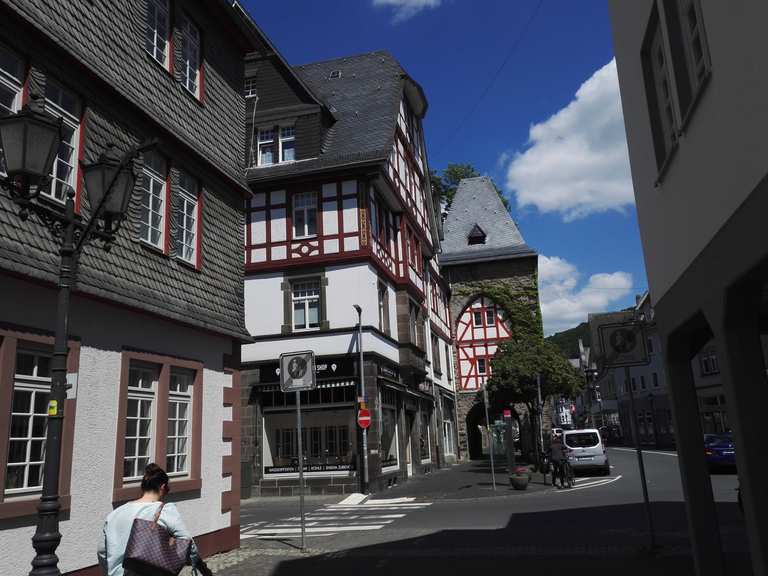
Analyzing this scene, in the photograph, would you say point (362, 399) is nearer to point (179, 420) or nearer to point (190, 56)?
point (179, 420)

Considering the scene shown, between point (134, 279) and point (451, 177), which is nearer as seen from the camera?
point (134, 279)

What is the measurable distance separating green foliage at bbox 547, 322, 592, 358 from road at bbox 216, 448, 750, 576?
114583mm

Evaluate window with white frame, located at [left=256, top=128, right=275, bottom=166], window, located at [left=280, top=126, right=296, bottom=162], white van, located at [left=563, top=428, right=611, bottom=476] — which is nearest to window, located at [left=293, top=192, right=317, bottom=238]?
window, located at [left=280, top=126, right=296, bottom=162]

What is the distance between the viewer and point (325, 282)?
2383cm

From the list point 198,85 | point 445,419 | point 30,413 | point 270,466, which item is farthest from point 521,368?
point 30,413

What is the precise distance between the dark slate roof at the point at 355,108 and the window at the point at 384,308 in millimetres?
4826

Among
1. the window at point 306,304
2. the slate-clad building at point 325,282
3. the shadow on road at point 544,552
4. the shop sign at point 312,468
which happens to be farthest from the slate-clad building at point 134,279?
the shop sign at point 312,468

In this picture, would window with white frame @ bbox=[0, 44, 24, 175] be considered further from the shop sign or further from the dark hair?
the shop sign

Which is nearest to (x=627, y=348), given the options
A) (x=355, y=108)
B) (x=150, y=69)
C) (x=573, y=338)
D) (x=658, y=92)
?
(x=658, y=92)

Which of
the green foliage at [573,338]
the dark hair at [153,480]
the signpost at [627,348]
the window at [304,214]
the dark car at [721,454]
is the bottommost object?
the dark car at [721,454]

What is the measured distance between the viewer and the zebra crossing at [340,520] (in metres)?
13.5

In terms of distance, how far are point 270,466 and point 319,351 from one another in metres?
4.33

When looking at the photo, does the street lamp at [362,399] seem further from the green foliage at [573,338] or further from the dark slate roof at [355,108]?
the green foliage at [573,338]

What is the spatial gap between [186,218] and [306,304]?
43.0 feet
